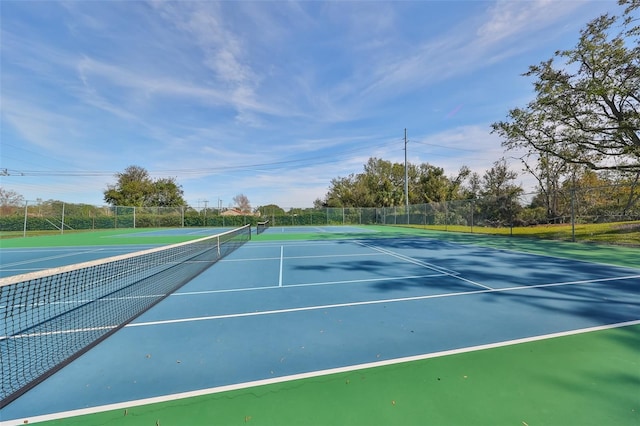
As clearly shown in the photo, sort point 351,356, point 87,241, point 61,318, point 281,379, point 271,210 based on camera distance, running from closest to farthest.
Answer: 1. point 281,379
2. point 351,356
3. point 61,318
4. point 87,241
5. point 271,210

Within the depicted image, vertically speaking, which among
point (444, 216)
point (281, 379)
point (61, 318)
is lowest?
point (61, 318)

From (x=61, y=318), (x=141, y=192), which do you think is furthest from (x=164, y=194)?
(x=61, y=318)

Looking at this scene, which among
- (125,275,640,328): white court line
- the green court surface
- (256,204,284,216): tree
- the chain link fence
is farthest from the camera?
(256,204,284,216): tree

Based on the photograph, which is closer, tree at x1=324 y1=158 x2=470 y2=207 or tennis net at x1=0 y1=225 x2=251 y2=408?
tennis net at x1=0 y1=225 x2=251 y2=408

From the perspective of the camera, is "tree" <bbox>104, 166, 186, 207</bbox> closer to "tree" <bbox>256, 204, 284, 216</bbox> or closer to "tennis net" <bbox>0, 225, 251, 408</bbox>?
"tree" <bbox>256, 204, 284, 216</bbox>

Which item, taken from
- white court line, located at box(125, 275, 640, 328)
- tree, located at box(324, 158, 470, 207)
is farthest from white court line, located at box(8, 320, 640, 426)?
tree, located at box(324, 158, 470, 207)

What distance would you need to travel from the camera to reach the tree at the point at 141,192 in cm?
4203

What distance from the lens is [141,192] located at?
140 ft

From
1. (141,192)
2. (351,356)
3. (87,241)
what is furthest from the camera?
(141,192)

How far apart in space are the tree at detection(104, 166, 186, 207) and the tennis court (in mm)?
44431

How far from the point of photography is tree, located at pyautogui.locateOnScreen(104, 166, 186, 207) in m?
42.0

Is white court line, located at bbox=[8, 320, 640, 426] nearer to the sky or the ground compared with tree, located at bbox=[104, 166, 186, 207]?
nearer to the ground

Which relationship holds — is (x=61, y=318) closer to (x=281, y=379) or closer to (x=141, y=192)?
(x=281, y=379)

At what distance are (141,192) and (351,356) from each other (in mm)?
49075
